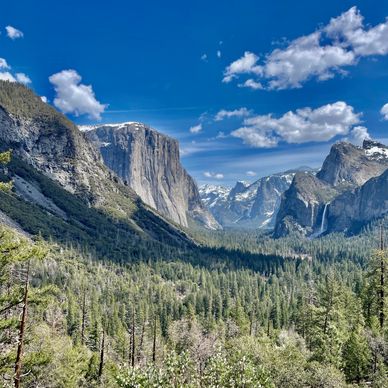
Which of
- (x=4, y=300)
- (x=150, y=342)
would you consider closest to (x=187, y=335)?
(x=150, y=342)

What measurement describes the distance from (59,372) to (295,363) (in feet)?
95.9

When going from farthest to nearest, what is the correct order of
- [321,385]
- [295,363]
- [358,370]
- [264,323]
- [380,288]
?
[264,323], [380,288], [358,370], [295,363], [321,385]

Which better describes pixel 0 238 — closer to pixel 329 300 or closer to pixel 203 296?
pixel 329 300

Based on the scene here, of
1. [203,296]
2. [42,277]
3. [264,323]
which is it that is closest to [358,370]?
[264,323]

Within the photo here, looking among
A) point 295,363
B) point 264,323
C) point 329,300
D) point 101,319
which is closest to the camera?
point 295,363

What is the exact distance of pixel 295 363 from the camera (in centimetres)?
4328

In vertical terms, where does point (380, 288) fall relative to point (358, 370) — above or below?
above

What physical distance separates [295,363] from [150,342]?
69264mm

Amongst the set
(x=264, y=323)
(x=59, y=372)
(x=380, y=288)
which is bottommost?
(x=264, y=323)

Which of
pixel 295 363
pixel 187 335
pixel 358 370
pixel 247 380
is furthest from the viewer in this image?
pixel 187 335

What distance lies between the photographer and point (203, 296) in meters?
174

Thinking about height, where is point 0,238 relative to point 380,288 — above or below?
above

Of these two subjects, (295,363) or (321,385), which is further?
(295,363)

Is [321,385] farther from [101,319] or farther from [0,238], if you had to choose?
[101,319]
